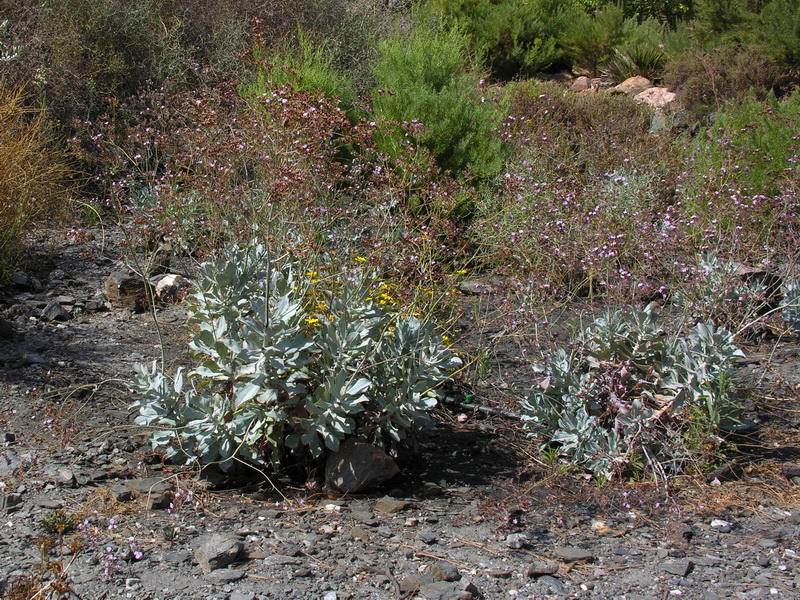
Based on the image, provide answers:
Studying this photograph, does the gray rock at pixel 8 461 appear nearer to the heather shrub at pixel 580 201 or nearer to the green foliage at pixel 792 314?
the heather shrub at pixel 580 201

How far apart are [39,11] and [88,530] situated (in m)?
6.77

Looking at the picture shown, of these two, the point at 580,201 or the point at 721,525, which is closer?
the point at 721,525

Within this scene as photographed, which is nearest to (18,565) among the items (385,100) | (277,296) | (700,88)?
(277,296)

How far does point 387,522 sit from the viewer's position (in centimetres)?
278

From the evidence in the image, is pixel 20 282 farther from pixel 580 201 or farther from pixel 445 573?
pixel 580 201

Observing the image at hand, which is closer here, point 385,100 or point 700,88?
point 385,100

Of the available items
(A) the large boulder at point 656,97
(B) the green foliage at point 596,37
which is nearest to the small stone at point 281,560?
(A) the large boulder at point 656,97

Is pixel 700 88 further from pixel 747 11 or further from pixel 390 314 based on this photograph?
pixel 390 314

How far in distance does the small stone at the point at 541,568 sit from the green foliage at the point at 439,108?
4.34 metres

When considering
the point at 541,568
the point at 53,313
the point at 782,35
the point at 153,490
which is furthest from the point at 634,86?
the point at 153,490

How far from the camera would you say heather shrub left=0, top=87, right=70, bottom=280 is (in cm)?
512

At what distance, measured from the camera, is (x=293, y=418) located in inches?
114

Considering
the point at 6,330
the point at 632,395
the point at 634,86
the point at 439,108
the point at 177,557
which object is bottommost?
the point at 6,330

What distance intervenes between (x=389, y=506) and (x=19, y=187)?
12.5ft
